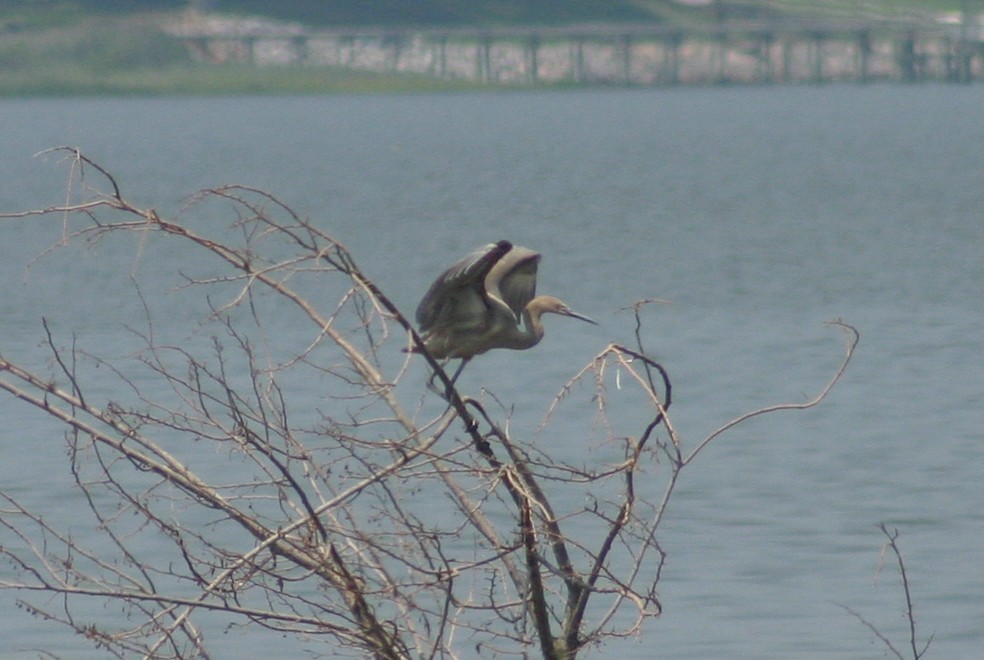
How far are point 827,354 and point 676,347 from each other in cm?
132

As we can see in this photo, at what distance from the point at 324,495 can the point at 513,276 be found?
519 centimetres

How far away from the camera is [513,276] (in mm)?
6098

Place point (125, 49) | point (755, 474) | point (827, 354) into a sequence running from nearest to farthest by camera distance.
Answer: point (755, 474), point (827, 354), point (125, 49)

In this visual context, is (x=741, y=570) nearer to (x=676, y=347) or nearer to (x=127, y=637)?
(x=127, y=637)

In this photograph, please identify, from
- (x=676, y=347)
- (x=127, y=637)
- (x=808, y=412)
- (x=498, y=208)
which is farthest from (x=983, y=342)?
(x=498, y=208)

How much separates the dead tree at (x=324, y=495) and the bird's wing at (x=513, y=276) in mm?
376

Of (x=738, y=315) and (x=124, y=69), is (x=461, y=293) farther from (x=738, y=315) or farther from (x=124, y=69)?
(x=124, y=69)

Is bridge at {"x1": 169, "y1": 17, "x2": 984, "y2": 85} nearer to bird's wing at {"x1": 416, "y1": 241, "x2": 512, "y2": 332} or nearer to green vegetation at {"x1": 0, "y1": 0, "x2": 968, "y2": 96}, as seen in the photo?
green vegetation at {"x1": 0, "y1": 0, "x2": 968, "y2": 96}

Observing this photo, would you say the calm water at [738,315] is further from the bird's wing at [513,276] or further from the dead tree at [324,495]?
the bird's wing at [513,276]

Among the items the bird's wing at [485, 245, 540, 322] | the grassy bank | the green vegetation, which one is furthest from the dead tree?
the green vegetation

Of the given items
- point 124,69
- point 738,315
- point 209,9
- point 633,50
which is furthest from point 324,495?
point 633,50

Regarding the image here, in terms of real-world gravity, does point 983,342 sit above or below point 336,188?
above

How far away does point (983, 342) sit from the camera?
56.7 feet

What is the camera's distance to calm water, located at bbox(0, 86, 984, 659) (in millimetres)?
9578
